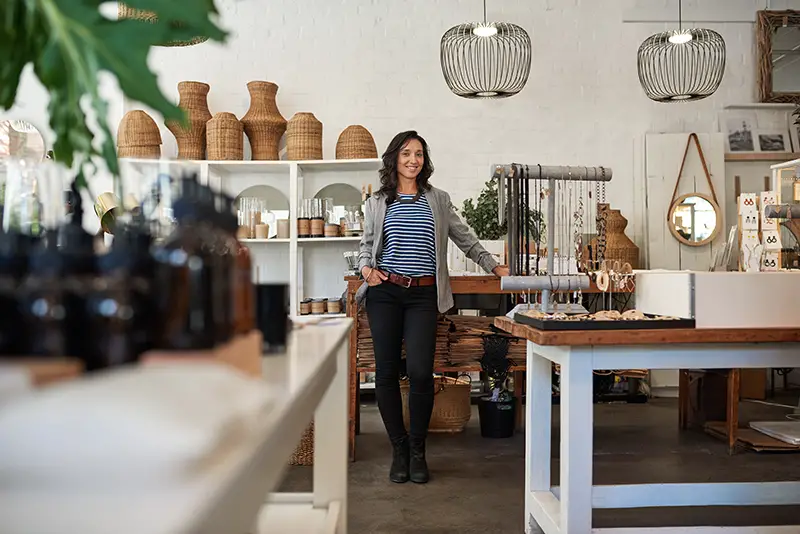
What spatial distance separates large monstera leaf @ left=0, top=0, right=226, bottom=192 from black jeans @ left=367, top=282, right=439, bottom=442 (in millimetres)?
2763

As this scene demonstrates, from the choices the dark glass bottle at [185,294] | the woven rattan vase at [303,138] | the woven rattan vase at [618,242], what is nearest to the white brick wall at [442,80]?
the woven rattan vase at [618,242]

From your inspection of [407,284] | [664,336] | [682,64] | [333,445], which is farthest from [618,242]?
[333,445]

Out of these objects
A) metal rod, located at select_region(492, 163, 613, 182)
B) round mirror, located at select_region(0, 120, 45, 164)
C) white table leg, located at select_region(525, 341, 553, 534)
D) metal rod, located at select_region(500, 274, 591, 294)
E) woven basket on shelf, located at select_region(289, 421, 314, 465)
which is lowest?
woven basket on shelf, located at select_region(289, 421, 314, 465)

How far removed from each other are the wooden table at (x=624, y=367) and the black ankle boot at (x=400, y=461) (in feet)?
2.99

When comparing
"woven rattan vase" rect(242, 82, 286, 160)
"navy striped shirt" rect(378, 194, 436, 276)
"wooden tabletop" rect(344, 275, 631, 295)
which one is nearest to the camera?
"navy striped shirt" rect(378, 194, 436, 276)

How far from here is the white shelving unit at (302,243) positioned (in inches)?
216

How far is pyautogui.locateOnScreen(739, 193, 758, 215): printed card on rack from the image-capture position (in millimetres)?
2723

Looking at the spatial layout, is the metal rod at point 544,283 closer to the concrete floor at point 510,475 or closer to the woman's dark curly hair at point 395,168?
the concrete floor at point 510,475

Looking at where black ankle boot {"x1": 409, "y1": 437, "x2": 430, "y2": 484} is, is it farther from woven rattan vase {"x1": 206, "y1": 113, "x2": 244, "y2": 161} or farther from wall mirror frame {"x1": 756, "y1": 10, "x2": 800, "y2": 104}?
wall mirror frame {"x1": 756, "y1": 10, "x2": 800, "y2": 104}

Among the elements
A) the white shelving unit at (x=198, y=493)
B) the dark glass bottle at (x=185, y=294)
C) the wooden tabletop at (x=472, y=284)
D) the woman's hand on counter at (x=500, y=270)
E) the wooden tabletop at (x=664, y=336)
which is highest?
the dark glass bottle at (x=185, y=294)

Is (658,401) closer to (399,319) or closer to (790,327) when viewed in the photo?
(399,319)

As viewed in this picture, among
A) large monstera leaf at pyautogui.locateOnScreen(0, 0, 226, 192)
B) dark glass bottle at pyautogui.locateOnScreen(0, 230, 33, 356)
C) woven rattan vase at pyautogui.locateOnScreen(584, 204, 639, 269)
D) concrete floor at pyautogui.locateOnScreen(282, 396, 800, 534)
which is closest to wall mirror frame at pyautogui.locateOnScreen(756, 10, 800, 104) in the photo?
woven rattan vase at pyautogui.locateOnScreen(584, 204, 639, 269)

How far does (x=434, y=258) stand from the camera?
3535 millimetres

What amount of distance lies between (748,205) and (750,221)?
0.06 meters
